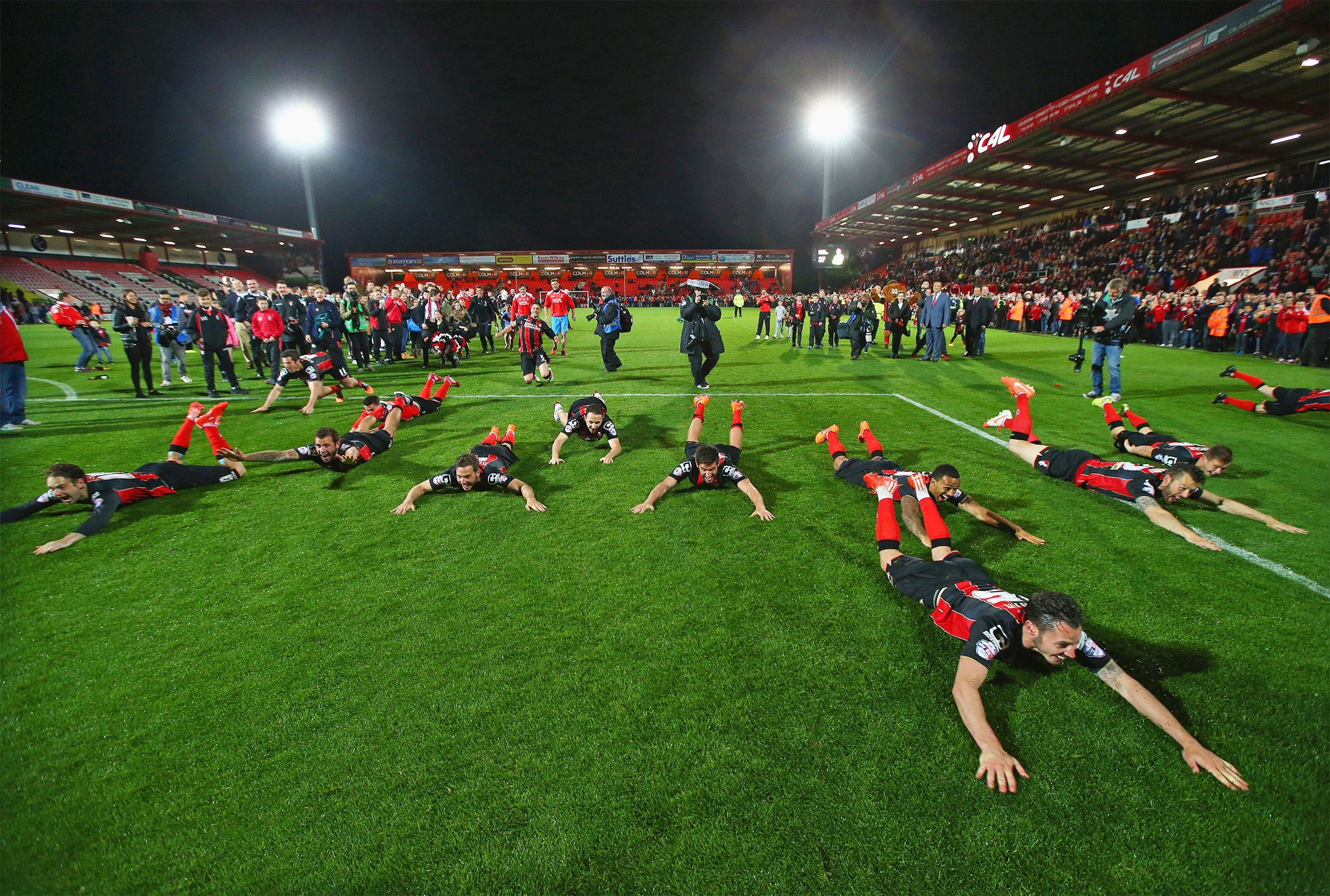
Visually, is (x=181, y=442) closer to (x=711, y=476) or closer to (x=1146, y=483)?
(x=711, y=476)

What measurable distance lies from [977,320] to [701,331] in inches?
395

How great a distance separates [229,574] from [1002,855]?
17.4 feet

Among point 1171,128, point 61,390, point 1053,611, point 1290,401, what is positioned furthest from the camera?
point 1171,128

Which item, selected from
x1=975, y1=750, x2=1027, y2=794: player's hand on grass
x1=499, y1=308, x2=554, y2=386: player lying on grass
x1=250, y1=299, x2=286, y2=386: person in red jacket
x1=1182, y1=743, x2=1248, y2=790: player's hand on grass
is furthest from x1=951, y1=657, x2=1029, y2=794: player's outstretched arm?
x1=250, y1=299, x2=286, y2=386: person in red jacket

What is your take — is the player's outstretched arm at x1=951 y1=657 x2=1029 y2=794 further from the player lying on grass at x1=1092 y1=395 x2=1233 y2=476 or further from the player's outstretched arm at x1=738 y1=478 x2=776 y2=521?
the player lying on grass at x1=1092 y1=395 x2=1233 y2=476

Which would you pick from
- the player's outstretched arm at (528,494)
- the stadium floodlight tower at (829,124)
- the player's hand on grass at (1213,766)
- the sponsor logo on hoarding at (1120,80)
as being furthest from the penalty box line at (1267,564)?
the stadium floodlight tower at (829,124)

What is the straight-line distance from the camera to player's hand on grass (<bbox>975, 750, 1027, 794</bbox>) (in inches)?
93.4

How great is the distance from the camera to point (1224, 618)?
11.5 feet

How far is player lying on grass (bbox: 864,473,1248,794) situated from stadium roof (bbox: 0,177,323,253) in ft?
146

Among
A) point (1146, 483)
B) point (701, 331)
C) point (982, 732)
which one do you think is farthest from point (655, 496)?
point (701, 331)

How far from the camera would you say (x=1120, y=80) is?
1730 centimetres

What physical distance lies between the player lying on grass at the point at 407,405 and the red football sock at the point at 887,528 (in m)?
6.92

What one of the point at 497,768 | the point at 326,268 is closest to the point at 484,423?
the point at 497,768

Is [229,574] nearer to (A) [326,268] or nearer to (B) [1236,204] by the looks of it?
(B) [1236,204]
